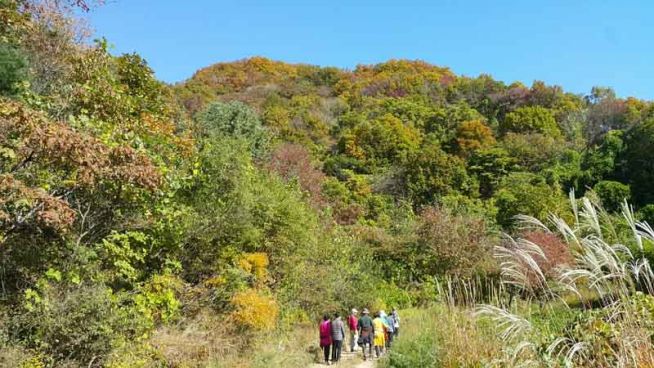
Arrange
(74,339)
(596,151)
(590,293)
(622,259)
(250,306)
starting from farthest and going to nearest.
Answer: (596,151) → (250,306) → (74,339) → (590,293) → (622,259)

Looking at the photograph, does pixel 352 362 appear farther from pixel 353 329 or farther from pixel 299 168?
pixel 299 168

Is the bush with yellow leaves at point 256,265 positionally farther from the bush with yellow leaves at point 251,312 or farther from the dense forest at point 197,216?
the bush with yellow leaves at point 251,312

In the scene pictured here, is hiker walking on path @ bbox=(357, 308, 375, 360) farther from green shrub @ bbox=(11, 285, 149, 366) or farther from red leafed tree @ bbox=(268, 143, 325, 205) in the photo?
red leafed tree @ bbox=(268, 143, 325, 205)

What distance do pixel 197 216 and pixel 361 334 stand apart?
4171 millimetres

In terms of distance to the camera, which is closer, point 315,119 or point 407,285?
point 407,285

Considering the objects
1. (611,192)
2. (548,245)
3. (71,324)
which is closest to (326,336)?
(71,324)

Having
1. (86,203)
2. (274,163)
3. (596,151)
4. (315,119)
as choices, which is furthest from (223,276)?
(315,119)

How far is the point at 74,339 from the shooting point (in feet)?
23.0

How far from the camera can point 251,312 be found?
997 cm

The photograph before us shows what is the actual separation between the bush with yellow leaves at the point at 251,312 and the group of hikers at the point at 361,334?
112cm

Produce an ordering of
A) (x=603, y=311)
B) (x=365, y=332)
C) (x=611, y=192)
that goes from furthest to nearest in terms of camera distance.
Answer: (x=611, y=192), (x=365, y=332), (x=603, y=311)

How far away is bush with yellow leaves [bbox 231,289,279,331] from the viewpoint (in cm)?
994

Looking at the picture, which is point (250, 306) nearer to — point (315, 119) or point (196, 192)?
point (196, 192)

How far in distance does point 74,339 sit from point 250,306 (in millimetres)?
3618
